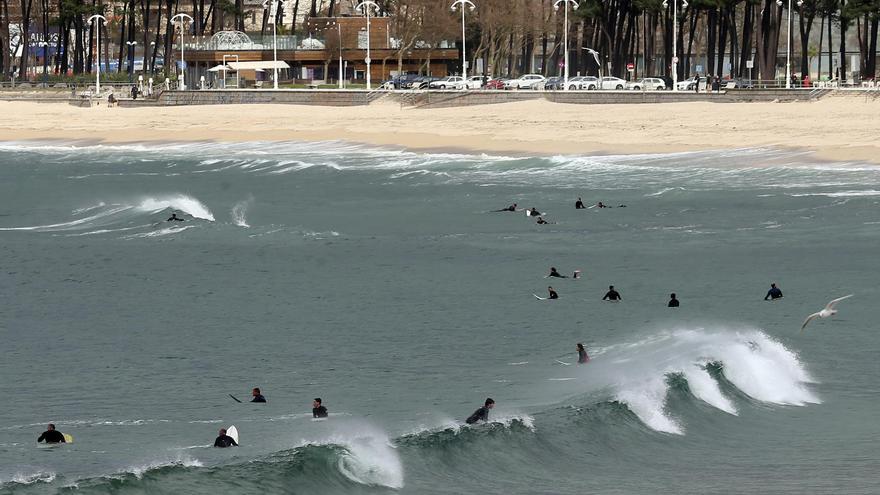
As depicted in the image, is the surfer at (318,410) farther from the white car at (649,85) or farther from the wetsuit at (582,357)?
the white car at (649,85)

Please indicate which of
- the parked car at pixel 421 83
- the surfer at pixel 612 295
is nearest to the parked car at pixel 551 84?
the parked car at pixel 421 83

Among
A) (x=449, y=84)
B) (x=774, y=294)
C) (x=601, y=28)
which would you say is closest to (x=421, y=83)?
(x=449, y=84)

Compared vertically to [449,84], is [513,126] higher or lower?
lower

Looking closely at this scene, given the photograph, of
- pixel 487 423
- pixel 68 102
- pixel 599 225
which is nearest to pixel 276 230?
pixel 599 225

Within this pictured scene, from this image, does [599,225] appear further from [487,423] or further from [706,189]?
[487,423]

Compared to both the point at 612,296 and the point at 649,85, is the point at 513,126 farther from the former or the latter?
the point at 612,296

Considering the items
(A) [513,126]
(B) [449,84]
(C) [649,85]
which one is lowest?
(A) [513,126]

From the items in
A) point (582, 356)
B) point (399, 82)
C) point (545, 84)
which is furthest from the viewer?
point (399, 82)

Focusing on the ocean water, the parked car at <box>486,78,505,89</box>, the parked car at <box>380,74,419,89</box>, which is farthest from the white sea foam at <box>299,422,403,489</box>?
the parked car at <box>486,78,505,89</box>

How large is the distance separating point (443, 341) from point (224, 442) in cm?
871

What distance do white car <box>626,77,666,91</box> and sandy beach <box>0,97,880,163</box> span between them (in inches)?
277

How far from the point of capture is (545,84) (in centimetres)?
9794

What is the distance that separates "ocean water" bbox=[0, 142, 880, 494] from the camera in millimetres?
20891

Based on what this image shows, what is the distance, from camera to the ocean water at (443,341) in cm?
2089
